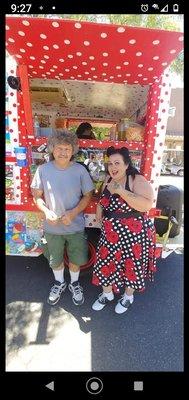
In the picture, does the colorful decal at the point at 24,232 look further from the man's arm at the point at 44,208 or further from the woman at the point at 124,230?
the woman at the point at 124,230

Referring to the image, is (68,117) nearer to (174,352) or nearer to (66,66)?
(66,66)

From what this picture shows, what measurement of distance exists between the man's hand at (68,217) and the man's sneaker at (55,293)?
74 cm

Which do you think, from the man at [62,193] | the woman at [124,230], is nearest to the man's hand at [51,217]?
the man at [62,193]

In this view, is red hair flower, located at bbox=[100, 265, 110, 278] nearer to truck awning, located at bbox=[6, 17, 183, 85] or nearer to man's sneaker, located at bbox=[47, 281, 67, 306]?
man's sneaker, located at bbox=[47, 281, 67, 306]

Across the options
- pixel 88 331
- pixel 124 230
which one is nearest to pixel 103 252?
pixel 124 230

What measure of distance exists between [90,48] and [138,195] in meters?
1.08

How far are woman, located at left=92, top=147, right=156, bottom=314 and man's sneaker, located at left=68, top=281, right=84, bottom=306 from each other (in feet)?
0.56

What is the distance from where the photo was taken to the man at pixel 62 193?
2.29 m

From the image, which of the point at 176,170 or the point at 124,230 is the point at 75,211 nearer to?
the point at 124,230

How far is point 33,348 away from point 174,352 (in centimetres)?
107

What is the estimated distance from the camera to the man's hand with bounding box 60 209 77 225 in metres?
2.32

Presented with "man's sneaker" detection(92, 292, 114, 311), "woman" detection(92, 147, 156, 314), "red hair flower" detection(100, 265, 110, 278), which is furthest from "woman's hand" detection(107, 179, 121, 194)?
"man's sneaker" detection(92, 292, 114, 311)

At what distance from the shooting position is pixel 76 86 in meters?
3.38
